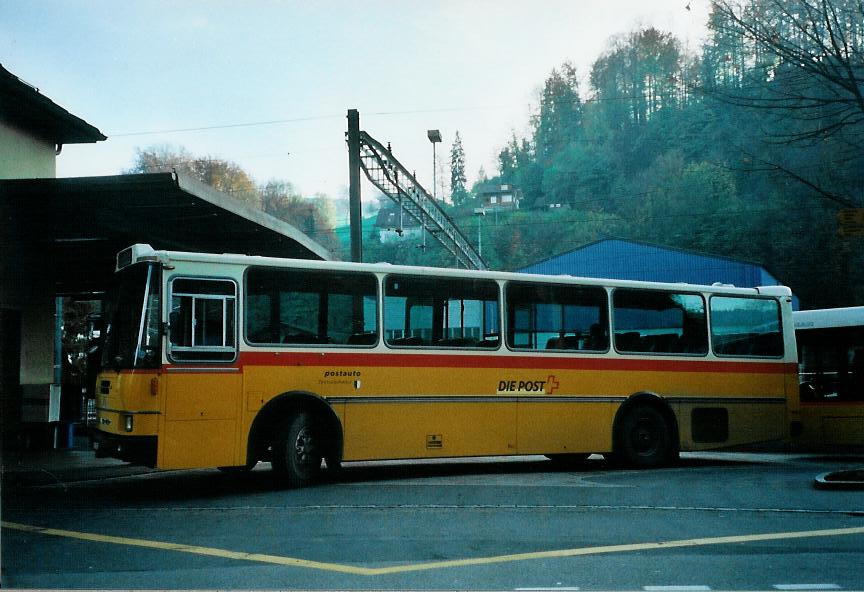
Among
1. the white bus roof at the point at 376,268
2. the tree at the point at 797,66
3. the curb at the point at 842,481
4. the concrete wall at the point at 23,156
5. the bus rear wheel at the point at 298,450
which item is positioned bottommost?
the curb at the point at 842,481

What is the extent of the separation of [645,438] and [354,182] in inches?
396

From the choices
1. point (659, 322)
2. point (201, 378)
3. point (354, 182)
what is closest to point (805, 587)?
point (201, 378)

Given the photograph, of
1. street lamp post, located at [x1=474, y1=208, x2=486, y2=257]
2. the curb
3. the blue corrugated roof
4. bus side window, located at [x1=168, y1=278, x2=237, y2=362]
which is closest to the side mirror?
bus side window, located at [x1=168, y1=278, x2=237, y2=362]

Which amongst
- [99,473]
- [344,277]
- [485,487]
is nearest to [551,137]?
[344,277]

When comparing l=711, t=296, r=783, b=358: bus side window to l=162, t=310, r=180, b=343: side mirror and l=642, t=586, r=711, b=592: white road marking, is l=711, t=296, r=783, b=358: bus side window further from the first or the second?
l=642, t=586, r=711, b=592: white road marking

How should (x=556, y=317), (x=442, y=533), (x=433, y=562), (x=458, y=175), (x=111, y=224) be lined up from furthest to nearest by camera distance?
(x=458, y=175) < (x=111, y=224) < (x=556, y=317) < (x=442, y=533) < (x=433, y=562)

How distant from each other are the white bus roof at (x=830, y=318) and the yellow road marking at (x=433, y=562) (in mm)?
10232

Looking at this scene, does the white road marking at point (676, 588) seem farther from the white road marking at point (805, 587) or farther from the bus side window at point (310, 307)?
the bus side window at point (310, 307)

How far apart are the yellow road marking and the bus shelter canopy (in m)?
6.33

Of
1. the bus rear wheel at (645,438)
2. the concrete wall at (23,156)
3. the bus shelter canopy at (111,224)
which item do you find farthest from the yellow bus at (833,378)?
the concrete wall at (23,156)

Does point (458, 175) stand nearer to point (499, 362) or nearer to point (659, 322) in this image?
point (659, 322)

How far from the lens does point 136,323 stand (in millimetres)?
10742

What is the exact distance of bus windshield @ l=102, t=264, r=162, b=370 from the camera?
10.6m

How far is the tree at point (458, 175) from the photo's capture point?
22.1 m
